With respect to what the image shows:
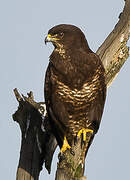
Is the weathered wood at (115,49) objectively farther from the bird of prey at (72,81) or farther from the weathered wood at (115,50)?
the bird of prey at (72,81)

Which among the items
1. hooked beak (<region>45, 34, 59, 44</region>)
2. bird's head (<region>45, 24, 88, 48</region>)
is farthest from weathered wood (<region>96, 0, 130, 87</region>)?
hooked beak (<region>45, 34, 59, 44</region>)

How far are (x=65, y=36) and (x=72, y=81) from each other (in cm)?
69

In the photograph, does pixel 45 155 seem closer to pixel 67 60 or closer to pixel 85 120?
pixel 85 120

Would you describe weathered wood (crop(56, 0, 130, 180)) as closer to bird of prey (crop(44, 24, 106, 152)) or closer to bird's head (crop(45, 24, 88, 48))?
bird of prey (crop(44, 24, 106, 152))

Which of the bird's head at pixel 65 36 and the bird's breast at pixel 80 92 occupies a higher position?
the bird's head at pixel 65 36

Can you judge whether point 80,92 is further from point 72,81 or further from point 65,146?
point 65,146

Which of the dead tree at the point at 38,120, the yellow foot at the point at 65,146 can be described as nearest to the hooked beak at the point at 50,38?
the dead tree at the point at 38,120

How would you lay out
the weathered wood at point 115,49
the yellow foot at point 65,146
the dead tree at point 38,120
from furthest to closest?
1. the weathered wood at point 115,49
2. the dead tree at point 38,120
3. the yellow foot at point 65,146

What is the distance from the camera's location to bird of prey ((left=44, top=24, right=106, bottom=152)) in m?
9.74

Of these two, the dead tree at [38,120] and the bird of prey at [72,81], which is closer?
the bird of prey at [72,81]

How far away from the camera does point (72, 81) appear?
383 inches

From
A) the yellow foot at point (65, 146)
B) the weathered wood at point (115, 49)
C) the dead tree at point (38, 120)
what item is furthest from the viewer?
the weathered wood at point (115, 49)

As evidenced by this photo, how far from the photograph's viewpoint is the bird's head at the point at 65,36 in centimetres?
974

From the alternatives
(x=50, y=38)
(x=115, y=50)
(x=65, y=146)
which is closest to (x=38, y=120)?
(x=65, y=146)
